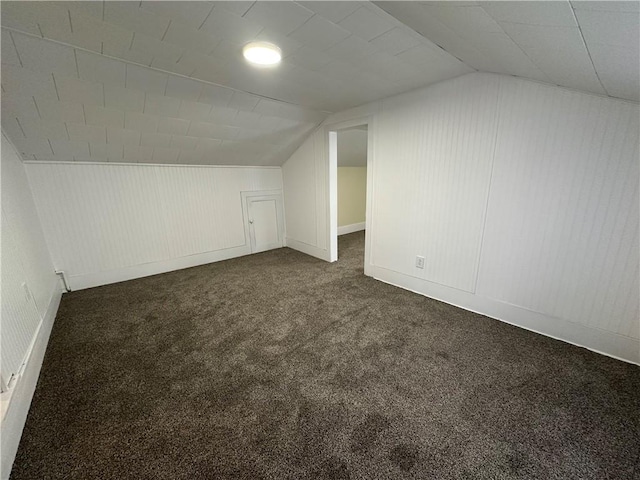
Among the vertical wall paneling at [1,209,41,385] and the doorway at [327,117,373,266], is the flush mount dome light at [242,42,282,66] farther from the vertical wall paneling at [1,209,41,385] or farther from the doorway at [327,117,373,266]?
the vertical wall paneling at [1,209,41,385]

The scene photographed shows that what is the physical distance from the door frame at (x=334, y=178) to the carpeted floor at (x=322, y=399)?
0.91 meters

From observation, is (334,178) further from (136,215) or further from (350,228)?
(136,215)

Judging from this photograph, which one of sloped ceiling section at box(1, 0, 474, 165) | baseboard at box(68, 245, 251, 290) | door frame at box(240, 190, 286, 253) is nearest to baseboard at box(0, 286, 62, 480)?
baseboard at box(68, 245, 251, 290)

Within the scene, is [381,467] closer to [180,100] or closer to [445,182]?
[445,182]

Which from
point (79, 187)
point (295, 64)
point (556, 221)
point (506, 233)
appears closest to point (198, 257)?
point (79, 187)

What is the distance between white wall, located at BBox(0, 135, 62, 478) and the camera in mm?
1240

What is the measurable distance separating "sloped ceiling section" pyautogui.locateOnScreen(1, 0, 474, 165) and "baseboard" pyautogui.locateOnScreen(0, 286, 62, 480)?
170 centimetres

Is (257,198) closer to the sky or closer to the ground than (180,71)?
closer to the ground

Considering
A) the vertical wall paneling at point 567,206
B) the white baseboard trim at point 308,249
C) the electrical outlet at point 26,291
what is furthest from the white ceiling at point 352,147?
the electrical outlet at point 26,291

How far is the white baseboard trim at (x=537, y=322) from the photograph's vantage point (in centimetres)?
169

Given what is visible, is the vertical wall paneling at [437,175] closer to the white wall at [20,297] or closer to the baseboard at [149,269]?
the baseboard at [149,269]

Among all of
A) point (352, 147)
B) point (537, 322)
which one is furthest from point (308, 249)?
point (537, 322)

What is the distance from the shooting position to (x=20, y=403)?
1.30 meters

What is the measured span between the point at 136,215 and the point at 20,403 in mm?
2260
